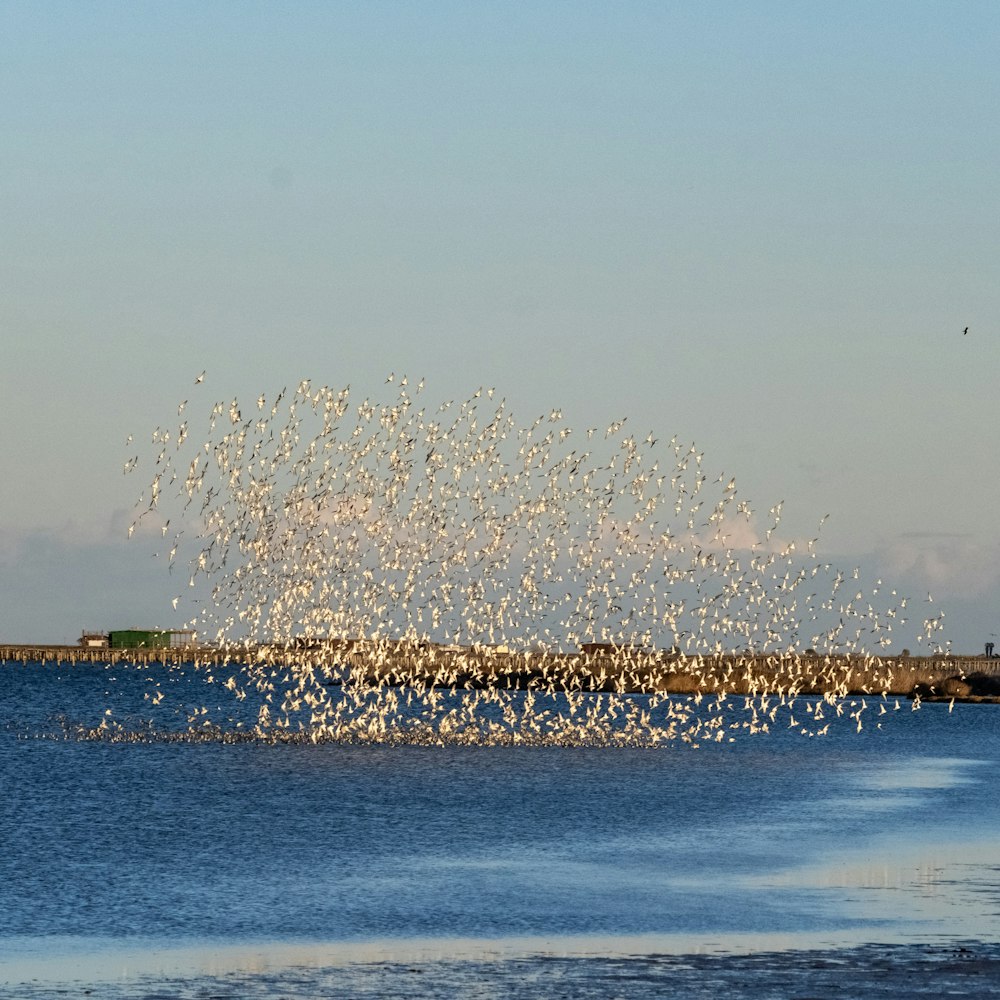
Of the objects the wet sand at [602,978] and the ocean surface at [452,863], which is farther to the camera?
the ocean surface at [452,863]

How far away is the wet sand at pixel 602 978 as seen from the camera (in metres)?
28.4

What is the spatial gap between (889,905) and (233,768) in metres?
47.4

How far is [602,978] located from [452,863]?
18.7 meters

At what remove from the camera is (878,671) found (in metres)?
198

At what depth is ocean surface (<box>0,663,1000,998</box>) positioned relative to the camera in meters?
33.0

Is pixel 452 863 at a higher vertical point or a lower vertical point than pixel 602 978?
higher

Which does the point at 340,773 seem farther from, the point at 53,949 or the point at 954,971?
the point at 954,971

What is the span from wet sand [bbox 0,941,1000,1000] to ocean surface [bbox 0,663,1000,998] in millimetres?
144

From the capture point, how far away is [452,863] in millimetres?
48344

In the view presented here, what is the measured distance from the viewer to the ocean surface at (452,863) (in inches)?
1300

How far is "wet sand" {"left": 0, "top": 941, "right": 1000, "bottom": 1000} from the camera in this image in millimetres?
28375

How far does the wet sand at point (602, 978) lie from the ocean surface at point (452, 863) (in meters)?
0.14

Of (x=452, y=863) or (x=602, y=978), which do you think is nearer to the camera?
(x=602, y=978)

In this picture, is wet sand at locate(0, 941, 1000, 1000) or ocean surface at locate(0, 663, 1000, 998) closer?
wet sand at locate(0, 941, 1000, 1000)
